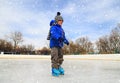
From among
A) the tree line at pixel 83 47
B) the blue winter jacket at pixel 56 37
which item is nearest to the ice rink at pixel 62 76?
the blue winter jacket at pixel 56 37

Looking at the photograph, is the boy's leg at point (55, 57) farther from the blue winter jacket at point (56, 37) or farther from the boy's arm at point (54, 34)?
the boy's arm at point (54, 34)

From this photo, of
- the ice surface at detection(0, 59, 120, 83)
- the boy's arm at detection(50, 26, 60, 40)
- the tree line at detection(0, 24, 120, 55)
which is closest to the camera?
the ice surface at detection(0, 59, 120, 83)

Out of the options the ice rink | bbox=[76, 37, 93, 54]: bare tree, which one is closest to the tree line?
bbox=[76, 37, 93, 54]: bare tree

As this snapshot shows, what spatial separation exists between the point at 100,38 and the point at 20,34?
961 centimetres

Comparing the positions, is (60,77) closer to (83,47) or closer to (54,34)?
(54,34)

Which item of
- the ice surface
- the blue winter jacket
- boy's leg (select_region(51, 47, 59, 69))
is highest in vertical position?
the blue winter jacket

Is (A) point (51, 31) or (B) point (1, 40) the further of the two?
(B) point (1, 40)

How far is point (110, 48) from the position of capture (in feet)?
86.8

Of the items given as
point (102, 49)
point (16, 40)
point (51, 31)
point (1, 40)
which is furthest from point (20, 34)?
point (51, 31)

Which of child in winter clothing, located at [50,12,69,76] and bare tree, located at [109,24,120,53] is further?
bare tree, located at [109,24,120,53]

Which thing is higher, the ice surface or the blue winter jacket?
the blue winter jacket

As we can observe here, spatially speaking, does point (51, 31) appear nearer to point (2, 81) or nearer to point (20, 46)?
point (2, 81)

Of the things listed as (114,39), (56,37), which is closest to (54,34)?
(56,37)

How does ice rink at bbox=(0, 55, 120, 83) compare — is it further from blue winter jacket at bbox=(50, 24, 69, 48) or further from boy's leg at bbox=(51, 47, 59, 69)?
blue winter jacket at bbox=(50, 24, 69, 48)
